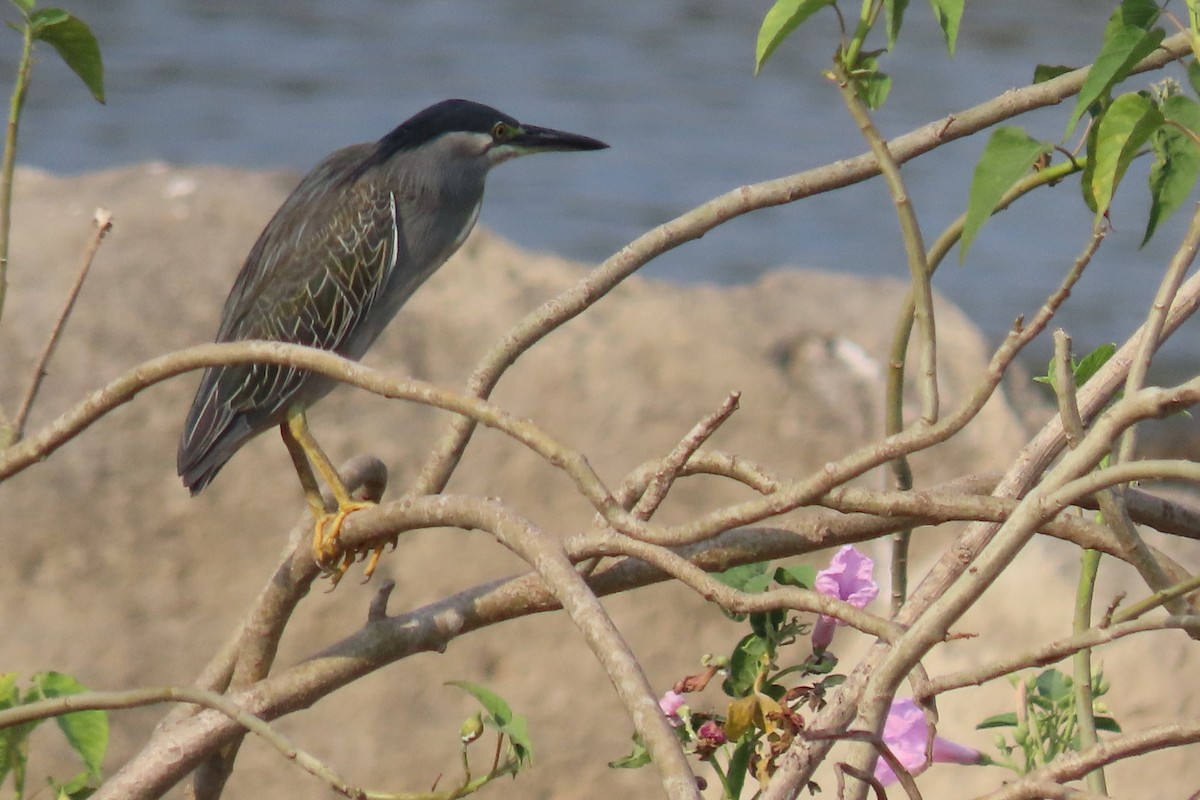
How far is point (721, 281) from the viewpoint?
9.04 m

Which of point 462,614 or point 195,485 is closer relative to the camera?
point 462,614

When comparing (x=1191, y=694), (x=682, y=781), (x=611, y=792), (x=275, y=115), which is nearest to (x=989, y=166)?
(x=682, y=781)

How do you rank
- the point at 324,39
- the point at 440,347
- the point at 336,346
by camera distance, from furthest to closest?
the point at 324,39, the point at 440,347, the point at 336,346

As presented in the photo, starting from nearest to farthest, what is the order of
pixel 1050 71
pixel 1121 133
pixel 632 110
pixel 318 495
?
pixel 1121 133 → pixel 1050 71 → pixel 318 495 → pixel 632 110

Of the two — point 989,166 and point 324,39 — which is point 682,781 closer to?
point 989,166

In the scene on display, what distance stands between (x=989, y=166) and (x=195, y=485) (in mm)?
2219

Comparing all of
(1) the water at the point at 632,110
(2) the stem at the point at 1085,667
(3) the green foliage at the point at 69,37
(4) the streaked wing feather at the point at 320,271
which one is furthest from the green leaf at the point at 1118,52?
(1) the water at the point at 632,110

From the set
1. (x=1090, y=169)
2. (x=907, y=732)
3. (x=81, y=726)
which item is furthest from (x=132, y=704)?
(x=1090, y=169)

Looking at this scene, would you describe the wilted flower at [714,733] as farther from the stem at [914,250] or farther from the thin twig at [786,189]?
the thin twig at [786,189]

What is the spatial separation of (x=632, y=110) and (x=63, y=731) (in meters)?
10.5

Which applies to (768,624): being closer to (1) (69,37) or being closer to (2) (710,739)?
(2) (710,739)

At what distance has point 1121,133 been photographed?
1.20 metres

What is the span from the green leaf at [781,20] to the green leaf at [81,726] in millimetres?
920

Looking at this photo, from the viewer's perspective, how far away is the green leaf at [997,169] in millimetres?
1207
